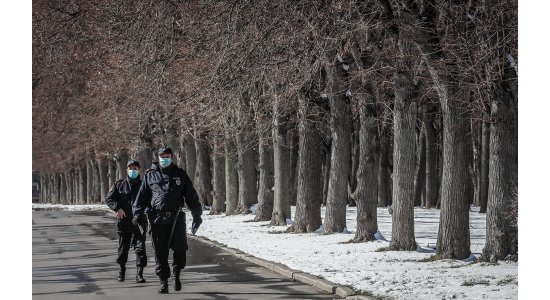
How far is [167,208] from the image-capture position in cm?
1553

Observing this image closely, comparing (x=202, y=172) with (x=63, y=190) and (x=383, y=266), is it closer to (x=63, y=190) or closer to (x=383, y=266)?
(x=383, y=266)

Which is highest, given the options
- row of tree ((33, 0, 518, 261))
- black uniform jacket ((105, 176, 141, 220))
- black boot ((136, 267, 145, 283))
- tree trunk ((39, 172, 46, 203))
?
row of tree ((33, 0, 518, 261))

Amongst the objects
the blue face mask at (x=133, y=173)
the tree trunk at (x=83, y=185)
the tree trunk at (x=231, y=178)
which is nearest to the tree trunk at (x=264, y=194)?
the tree trunk at (x=231, y=178)

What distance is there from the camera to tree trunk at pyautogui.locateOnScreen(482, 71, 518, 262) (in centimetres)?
1800

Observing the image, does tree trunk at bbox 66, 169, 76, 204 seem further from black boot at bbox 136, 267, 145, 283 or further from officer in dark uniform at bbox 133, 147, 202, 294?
officer in dark uniform at bbox 133, 147, 202, 294

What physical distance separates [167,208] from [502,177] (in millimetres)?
5733

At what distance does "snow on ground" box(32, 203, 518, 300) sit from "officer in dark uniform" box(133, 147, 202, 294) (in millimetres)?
2227

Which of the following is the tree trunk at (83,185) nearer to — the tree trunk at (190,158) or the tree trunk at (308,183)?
the tree trunk at (190,158)

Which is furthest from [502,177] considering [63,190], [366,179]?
[63,190]

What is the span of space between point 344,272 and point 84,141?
3995 cm

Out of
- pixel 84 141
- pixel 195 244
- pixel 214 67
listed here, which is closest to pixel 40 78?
pixel 195 244

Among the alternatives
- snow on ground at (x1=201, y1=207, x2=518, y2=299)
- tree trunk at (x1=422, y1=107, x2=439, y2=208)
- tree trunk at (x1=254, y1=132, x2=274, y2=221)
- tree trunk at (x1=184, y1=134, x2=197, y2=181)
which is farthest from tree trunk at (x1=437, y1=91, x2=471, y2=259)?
tree trunk at (x1=184, y1=134, x2=197, y2=181)

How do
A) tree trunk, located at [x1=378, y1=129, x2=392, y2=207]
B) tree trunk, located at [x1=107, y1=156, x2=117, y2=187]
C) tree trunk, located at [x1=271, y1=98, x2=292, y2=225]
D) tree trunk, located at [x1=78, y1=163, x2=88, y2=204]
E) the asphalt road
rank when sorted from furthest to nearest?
tree trunk, located at [x1=78, y1=163, x2=88, y2=204] < tree trunk, located at [x1=107, y1=156, x2=117, y2=187] < tree trunk, located at [x1=378, y1=129, x2=392, y2=207] < tree trunk, located at [x1=271, y1=98, x2=292, y2=225] < the asphalt road

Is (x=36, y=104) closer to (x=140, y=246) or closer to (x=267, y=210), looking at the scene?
(x=267, y=210)
